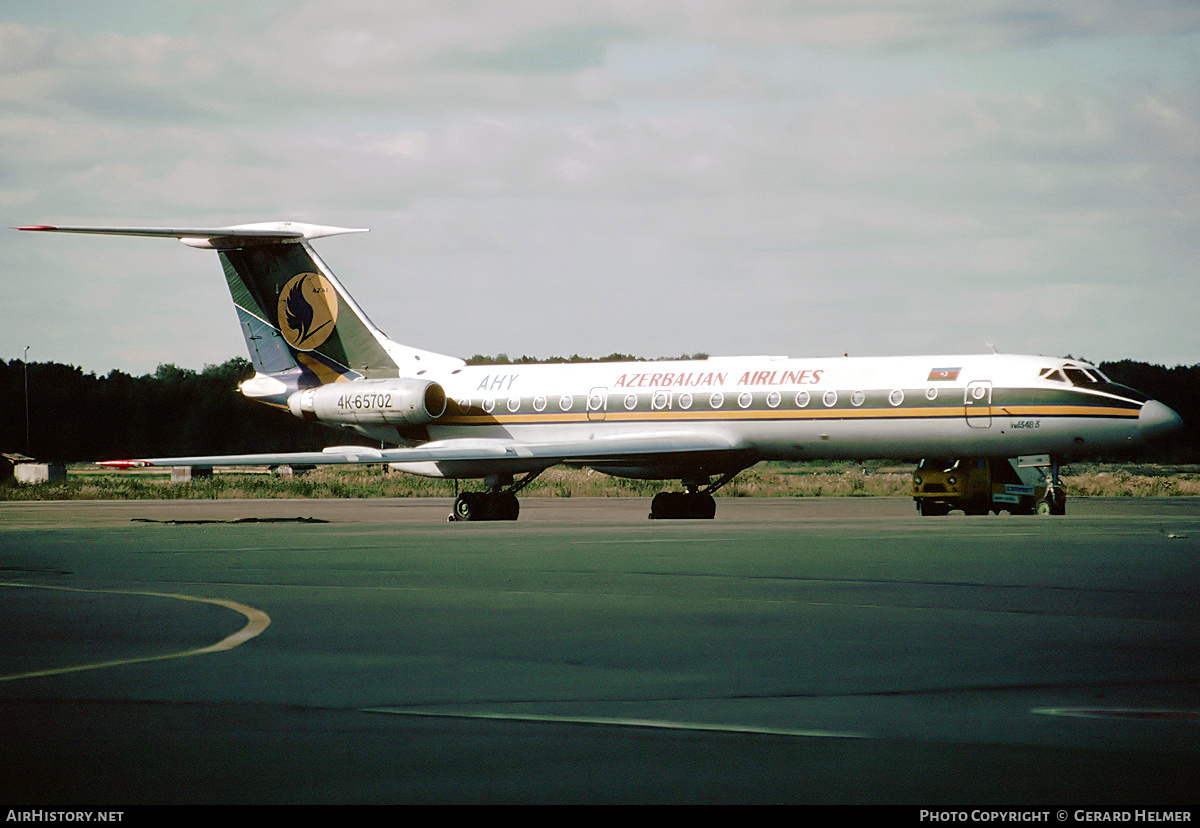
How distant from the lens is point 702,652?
9375mm

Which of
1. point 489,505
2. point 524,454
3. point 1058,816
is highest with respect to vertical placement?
point 524,454

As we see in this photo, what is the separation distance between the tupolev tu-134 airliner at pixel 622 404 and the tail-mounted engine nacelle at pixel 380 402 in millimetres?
46

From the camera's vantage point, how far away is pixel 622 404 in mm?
32906

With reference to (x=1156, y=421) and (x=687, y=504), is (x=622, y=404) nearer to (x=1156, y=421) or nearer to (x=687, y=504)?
(x=687, y=504)

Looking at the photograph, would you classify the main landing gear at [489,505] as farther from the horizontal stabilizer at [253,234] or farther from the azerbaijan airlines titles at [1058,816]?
the azerbaijan airlines titles at [1058,816]

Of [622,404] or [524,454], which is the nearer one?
[524,454]

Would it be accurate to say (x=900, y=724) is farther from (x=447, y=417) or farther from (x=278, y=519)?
(x=447, y=417)

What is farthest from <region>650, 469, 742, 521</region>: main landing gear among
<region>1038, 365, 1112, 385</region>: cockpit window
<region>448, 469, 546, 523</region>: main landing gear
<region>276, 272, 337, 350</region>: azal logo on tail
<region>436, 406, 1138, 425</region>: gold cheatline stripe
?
<region>276, 272, 337, 350</region>: azal logo on tail

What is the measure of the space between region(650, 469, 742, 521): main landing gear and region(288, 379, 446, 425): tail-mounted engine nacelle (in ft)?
21.8

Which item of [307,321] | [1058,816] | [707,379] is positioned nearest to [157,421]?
[307,321]

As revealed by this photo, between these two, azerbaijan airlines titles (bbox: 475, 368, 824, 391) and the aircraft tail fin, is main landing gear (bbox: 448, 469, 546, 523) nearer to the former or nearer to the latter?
azerbaijan airlines titles (bbox: 475, 368, 824, 391)

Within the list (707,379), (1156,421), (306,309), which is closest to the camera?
(1156,421)

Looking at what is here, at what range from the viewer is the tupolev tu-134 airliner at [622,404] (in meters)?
29.0

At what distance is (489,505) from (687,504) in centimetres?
480
